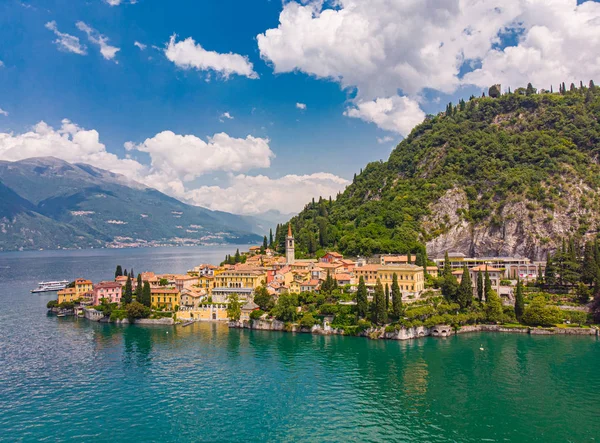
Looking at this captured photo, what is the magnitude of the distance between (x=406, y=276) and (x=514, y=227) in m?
48.1

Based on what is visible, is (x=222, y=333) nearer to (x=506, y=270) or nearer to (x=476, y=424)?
(x=476, y=424)

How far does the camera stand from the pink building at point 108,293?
2896 inches

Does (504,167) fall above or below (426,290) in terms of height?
above

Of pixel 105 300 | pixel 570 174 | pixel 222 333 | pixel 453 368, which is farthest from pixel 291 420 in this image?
pixel 570 174

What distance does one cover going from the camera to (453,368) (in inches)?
1636

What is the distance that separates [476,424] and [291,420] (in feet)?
43.2

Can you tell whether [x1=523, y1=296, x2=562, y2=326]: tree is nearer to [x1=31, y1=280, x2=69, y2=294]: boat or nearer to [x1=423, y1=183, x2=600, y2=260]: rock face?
[x1=423, y1=183, x2=600, y2=260]: rock face

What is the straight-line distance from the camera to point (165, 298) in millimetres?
69688

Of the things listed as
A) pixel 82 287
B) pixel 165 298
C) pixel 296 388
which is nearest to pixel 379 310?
pixel 296 388

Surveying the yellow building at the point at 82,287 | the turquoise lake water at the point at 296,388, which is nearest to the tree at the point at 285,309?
the turquoise lake water at the point at 296,388

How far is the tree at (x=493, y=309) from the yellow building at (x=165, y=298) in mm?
47304

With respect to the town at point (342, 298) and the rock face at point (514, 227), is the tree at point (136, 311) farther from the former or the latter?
the rock face at point (514, 227)

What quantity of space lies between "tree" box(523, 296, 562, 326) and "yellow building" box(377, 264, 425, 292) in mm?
15326

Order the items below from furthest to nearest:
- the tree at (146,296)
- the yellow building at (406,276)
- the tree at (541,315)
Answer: the tree at (146,296)
the yellow building at (406,276)
the tree at (541,315)
